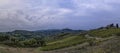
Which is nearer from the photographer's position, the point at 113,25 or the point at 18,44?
the point at 18,44

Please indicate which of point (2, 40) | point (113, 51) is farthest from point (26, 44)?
point (113, 51)

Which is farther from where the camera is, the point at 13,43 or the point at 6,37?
the point at 6,37

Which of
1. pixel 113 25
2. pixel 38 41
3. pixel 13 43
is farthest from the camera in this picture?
pixel 113 25

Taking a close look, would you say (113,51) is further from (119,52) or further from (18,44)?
(18,44)

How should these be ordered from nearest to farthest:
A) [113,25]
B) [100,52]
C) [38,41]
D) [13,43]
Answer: [100,52], [13,43], [38,41], [113,25]

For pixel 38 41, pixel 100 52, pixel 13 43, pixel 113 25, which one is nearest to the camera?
pixel 100 52

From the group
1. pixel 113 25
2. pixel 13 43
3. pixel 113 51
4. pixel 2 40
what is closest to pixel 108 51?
pixel 113 51

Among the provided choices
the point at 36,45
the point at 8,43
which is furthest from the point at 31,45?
the point at 8,43

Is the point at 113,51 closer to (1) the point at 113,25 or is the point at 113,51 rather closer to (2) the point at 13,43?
(2) the point at 13,43
